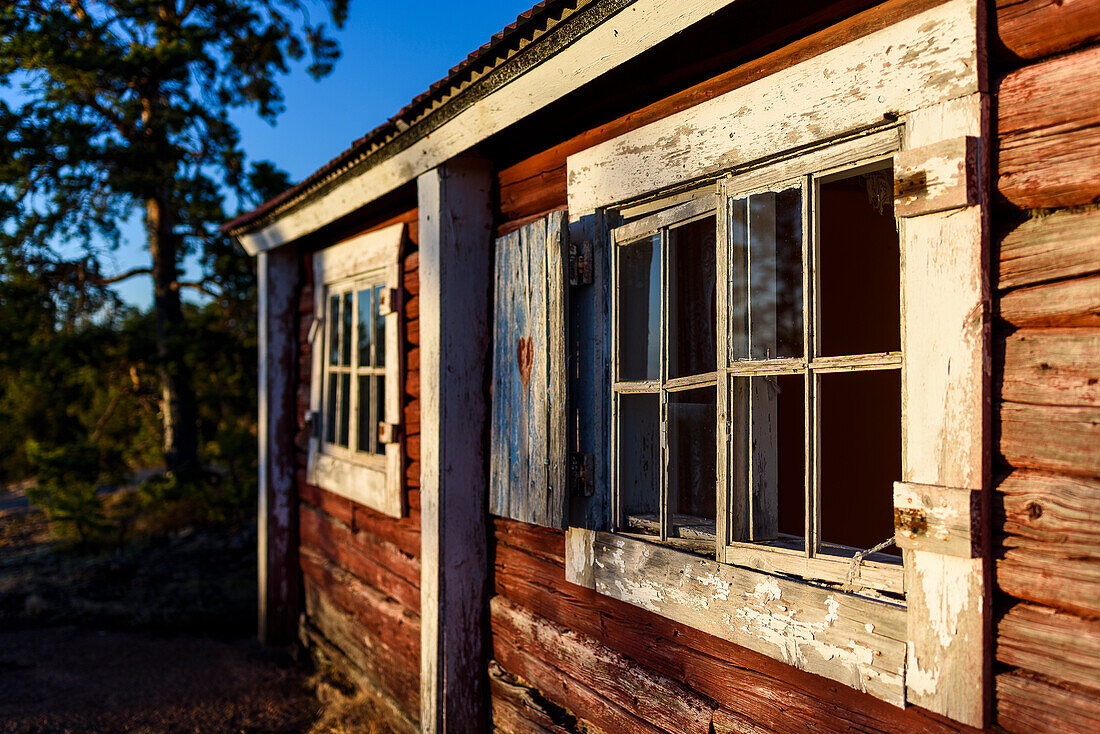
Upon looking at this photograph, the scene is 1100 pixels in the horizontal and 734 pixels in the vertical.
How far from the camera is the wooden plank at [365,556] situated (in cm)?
383

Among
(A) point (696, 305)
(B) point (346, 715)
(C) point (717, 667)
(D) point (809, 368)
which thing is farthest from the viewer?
(B) point (346, 715)

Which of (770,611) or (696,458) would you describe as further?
(696,458)

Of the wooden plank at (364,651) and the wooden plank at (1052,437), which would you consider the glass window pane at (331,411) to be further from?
the wooden plank at (1052,437)

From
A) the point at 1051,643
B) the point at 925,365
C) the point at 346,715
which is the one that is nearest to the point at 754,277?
the point at 925,365

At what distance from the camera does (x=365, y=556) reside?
14.3 feet

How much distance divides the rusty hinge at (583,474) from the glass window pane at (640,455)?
0.36ft

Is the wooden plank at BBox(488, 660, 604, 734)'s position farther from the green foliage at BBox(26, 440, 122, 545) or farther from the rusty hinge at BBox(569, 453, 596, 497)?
the green foliage at BBox(26, 440, 122, 545)

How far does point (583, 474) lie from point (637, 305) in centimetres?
64

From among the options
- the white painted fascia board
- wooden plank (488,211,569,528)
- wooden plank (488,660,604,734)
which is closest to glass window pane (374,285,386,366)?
the white painted fascia board

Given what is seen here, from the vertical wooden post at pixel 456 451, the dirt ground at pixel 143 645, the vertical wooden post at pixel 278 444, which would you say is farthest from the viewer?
the vertical wooden post at pixel 278 444

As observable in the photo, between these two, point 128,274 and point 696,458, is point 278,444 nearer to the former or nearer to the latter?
point 696,458

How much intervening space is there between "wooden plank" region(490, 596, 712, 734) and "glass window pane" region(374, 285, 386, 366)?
1.84 metres

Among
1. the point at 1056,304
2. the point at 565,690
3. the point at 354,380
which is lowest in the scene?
the point at 565,690

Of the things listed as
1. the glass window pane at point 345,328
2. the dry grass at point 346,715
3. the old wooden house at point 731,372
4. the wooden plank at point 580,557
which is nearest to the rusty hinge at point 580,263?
the old wooden house at point 731,372
